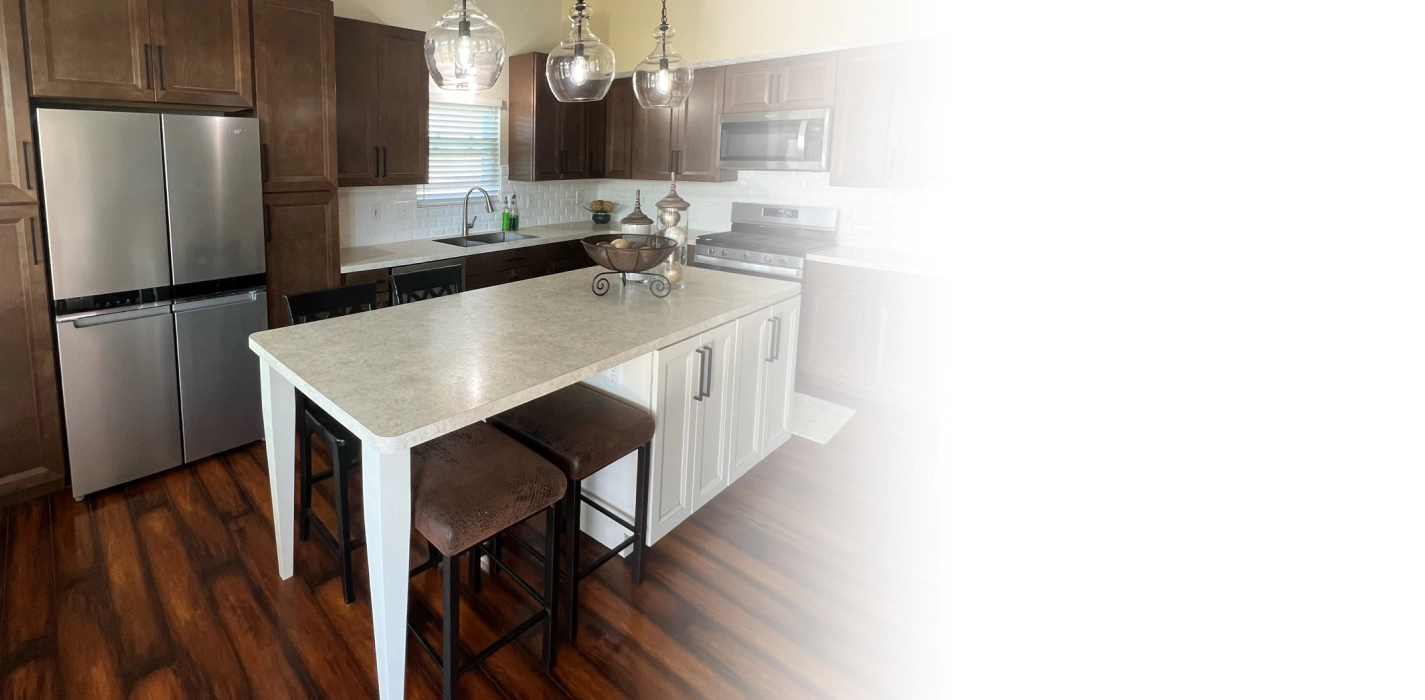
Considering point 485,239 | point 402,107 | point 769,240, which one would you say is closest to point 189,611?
point 402,107

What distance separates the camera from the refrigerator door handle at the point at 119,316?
96.3 inches

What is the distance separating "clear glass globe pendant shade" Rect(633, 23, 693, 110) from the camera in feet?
7.62

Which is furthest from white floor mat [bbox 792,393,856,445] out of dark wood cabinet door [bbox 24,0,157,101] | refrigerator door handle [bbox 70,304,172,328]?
dark wood cabinet door [bbox 24,0,157,101]

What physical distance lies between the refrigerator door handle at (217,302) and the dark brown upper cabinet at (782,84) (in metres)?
2.85

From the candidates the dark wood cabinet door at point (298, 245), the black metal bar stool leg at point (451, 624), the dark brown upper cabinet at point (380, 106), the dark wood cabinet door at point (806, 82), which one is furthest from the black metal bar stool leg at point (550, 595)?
the dark wood cabinet door at point (806, 82)

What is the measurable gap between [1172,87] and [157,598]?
8.59 ft

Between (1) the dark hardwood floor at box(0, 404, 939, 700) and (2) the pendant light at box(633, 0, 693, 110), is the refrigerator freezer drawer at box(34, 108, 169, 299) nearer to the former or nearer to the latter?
(1) the dark hardwood floor at box(0, 404, 939, 700)

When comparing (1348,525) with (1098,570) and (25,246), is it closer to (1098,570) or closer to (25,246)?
(1098,570)

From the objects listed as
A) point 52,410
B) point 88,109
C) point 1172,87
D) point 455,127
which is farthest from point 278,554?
point 455,127

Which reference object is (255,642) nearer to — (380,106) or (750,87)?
(380,106)

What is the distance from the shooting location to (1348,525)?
314 mm

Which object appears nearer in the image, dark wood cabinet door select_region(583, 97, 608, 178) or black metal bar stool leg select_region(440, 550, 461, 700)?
black metal bar stool leg select_region(440, 550, 461, 700)

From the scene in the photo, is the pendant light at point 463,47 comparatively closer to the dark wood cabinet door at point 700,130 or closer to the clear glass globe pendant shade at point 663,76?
the clear glass globe pendant shade at point 663,76

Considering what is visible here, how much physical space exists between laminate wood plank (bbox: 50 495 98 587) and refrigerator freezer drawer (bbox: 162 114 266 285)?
889mm
